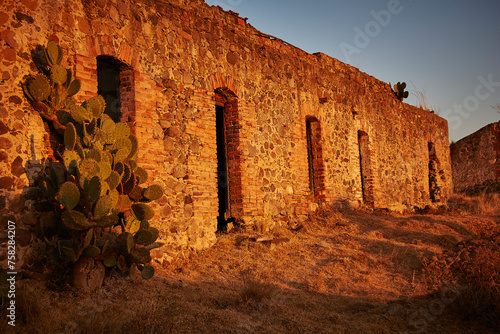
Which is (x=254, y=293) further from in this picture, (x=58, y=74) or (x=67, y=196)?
(x=58, y=74)

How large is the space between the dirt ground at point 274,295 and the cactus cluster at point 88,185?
447mm

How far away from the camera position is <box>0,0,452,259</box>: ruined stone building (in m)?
4.71

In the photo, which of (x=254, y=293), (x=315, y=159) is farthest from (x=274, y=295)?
(x=315, y=159)

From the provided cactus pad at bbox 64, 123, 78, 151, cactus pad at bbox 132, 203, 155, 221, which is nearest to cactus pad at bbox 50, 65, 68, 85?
cactus pad at bbox 64, 123, 78, 151

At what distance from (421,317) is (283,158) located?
4.66 metres

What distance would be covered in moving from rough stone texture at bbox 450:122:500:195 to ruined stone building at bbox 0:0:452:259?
980 cm

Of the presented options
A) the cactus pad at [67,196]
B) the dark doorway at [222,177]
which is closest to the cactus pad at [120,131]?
the cactus pad at [67,196]

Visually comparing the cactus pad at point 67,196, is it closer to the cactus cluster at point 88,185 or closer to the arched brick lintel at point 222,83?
the cactus cluster at point 88,185

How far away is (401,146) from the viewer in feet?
47.4

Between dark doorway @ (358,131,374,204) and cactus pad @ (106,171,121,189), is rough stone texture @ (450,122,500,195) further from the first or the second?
cactus pad @ (106,171,121,189)

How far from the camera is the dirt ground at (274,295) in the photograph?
394 centimetres

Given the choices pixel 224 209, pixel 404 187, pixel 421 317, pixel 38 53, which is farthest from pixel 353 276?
pixel 404 187

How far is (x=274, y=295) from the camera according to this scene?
4.99 metres

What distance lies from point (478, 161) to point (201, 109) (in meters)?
17.0
